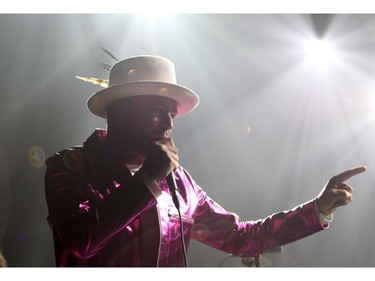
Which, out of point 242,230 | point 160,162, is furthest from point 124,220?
point 242,230

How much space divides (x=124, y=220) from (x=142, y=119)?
1.46 ft

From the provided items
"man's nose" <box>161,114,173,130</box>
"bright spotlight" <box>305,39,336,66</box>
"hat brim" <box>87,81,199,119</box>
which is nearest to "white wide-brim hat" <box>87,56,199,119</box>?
"hat brim" <box>87,81,199,119</box>

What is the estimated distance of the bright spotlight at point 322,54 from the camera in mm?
2504

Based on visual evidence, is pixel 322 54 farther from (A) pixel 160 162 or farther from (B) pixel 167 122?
(A) pixel 160 162

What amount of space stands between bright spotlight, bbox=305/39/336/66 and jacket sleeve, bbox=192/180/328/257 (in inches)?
40.2

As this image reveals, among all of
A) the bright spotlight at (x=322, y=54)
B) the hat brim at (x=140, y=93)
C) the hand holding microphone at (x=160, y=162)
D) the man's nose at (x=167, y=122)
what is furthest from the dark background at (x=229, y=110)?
the hand holding microphone at (x=160, y=162)

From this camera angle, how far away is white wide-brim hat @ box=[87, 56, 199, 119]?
5.78 feet

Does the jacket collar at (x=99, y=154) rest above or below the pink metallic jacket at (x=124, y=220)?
above

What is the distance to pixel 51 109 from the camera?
2512mm

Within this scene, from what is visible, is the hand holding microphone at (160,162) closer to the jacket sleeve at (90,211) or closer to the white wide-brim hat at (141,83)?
the jacket sleeve at (90,211)

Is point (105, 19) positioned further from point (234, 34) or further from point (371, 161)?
point (371, 161)

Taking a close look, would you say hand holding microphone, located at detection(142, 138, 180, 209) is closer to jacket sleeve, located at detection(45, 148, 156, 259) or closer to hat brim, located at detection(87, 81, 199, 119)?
jacket sleeve, located at detection(45, 148, 156, 259)

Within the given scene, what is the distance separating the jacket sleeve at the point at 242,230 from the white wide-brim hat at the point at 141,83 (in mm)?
508
